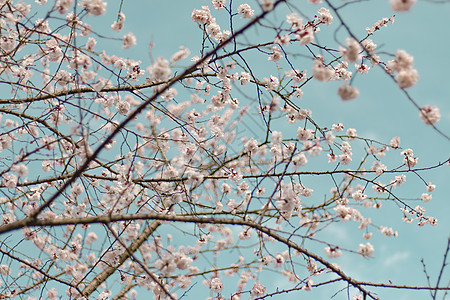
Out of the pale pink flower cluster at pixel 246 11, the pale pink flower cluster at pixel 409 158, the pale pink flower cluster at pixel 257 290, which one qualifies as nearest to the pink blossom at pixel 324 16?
the pale pink flower cluster at pixel 246 11

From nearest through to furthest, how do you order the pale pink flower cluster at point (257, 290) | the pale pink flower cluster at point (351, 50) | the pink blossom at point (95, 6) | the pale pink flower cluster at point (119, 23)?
the pale pink flower cluster at point (351, 50) → the pink blossom at point (95, 6) → the pale pink flower cluster at point (119, 23) → the pale pink flower cluster at point (257, 290)

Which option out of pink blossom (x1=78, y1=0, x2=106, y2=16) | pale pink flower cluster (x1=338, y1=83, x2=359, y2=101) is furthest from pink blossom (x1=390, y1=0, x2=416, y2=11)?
pink blossom (x1=78, y1=0, x2=106, y2=16)

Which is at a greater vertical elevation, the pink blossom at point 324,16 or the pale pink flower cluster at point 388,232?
the pink blossom at point 324,16

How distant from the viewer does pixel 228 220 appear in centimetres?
273

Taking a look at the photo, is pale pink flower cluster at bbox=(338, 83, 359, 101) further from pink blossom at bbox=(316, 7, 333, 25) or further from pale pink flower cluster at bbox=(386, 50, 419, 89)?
pink blossom at bbox=(316, 7, 333, 25)

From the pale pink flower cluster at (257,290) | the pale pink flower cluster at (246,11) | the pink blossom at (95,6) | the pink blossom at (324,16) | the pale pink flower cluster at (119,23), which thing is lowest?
the pale pink flower cluster at (257,290)

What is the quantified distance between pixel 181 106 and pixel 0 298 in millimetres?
2827

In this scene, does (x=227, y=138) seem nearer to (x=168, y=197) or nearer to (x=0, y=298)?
(x=168, y=197)

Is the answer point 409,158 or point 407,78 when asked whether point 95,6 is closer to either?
point 407,78

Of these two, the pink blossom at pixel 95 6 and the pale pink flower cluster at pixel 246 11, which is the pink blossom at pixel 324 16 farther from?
the pink blossom at pixel 95 6

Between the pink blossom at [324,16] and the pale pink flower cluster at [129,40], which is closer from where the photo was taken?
the pale pink flower cluster at [129,40]

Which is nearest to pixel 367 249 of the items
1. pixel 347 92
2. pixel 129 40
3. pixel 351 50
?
pixel 347 92

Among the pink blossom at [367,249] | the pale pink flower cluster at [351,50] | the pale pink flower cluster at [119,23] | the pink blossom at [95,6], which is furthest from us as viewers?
the pale pink flower cluster at [119,23]

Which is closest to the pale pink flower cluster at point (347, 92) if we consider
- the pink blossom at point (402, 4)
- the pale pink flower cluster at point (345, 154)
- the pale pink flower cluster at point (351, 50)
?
the pale pink flower cluster at point (351, 50)
